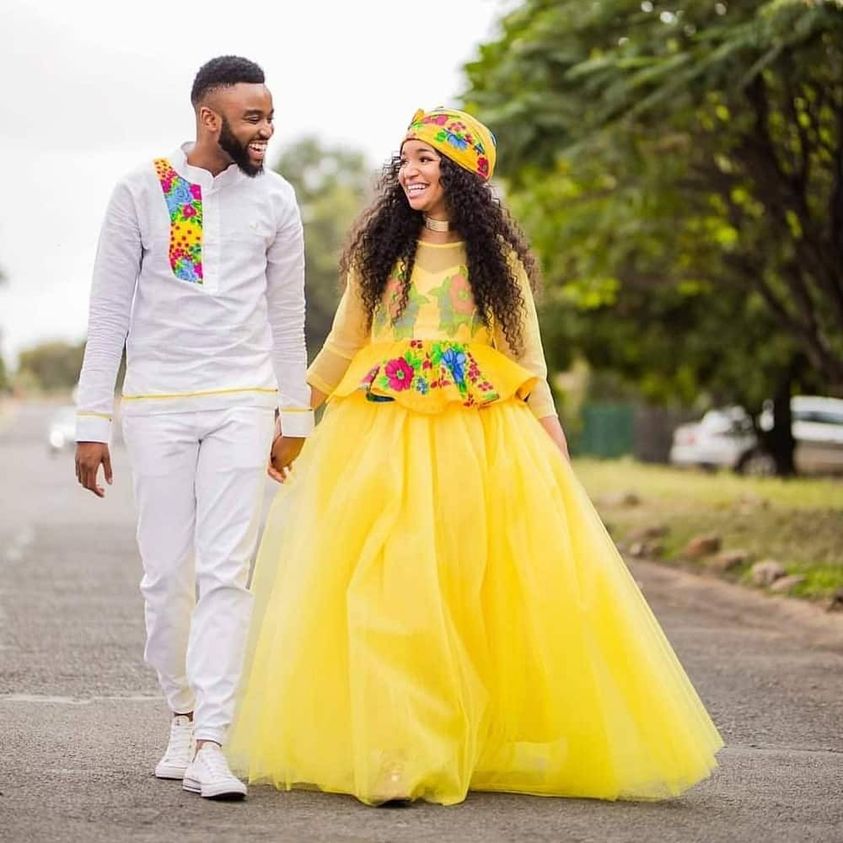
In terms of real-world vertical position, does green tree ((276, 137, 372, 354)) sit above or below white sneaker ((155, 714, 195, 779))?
above

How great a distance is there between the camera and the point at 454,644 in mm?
5500

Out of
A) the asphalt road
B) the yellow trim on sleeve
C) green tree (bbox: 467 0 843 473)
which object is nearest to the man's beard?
the yellow trim on sleeve

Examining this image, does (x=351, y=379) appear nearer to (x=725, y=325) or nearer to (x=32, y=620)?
(x=32, y=620)

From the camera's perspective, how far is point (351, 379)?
5.93 metres

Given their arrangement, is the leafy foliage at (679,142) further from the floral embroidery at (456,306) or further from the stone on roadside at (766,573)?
the floral embroidery at (456,306)

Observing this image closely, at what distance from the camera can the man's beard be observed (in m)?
5.52

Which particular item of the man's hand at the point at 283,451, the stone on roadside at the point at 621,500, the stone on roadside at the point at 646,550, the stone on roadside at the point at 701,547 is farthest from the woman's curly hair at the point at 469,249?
the stone on roadside at the point at 621,500

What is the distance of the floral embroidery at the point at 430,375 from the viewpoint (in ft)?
19.0

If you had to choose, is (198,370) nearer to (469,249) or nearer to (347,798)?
(469,249)

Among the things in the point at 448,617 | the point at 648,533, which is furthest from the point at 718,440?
the point at 448,617

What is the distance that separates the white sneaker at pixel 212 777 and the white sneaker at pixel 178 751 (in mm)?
223

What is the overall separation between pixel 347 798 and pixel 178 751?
0.61 metres

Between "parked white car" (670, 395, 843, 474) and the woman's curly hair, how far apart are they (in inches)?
1121

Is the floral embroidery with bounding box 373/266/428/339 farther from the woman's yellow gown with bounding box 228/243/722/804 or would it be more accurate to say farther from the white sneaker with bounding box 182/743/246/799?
the white sneaker with bounding box 182/743/246/799
